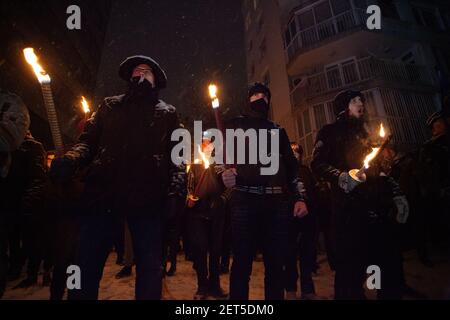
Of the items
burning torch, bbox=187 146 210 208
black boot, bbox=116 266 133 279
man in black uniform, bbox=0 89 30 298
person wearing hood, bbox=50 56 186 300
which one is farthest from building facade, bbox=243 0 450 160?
man in black uniform, bbox=0 89 30 298

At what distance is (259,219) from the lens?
9.78 feet

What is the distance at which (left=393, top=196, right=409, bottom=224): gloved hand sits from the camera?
314 centimetres

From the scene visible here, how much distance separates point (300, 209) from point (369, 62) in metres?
14.0

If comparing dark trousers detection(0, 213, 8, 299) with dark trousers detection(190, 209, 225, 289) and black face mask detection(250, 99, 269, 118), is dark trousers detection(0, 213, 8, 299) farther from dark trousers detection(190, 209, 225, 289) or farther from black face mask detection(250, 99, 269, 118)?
black face mask detection(250, 99, 269, 118)

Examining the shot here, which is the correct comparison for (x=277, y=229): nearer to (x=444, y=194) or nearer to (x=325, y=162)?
(x=325, y=162)

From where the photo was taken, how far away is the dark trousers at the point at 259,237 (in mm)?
2787

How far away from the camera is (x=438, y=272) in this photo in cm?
500

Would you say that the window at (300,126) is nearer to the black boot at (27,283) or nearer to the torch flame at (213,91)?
the torch flame at (213,91)

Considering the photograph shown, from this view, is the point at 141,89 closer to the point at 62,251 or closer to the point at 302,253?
the point at 62,251

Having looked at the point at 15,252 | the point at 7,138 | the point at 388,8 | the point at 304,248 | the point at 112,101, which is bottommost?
the point at 15,252

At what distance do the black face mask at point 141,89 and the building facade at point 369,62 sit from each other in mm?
12945

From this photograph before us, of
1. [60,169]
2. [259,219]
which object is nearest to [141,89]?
[60,169]

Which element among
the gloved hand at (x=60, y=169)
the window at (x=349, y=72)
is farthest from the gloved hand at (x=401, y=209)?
the window at (x=349, y=72)
